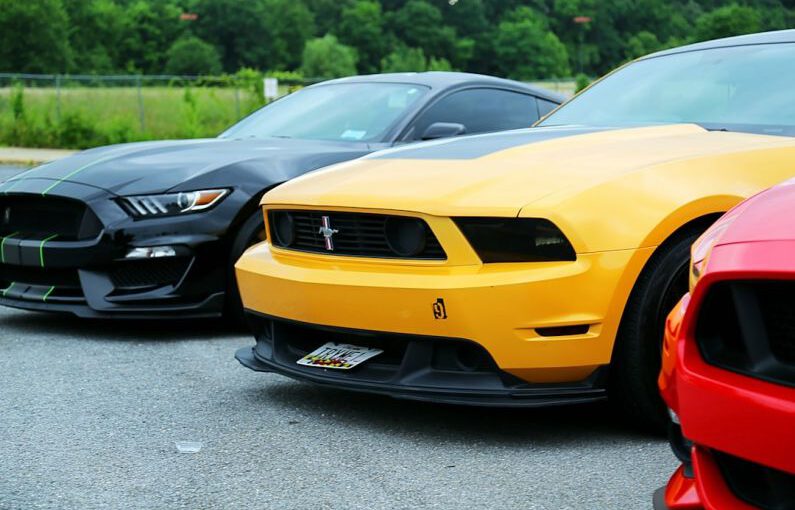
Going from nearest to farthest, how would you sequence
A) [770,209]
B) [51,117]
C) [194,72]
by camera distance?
[770,209] → [51,117] → [194,72]

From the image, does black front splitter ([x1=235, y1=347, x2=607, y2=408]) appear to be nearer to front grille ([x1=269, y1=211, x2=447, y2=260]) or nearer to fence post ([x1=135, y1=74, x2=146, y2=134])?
front grille ([x1=269, y1=211, x2=447, y2=260])

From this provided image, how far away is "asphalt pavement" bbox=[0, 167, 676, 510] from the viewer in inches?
129

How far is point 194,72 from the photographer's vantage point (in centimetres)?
10412

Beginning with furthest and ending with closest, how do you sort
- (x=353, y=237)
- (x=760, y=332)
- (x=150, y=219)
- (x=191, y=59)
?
(x=191, y=59), (x=150, y=219), (x=353, y=237), (x=760, y=332)

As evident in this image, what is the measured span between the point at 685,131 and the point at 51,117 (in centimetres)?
2639

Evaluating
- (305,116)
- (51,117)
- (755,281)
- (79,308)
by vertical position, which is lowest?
(51,117)

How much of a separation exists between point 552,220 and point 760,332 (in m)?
1.37

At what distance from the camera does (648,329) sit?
364cm

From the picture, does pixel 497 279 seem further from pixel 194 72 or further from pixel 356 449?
pixel 194 72

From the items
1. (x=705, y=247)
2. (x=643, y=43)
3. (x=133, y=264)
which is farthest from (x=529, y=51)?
(x=705, y=247)

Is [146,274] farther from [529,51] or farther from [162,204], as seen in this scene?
[529,51]

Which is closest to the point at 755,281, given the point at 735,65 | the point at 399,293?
the point at 399,293

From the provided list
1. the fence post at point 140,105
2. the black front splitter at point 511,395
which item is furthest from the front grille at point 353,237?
the fence post at point 140,105

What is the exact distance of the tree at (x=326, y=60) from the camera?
9700 centimetres
